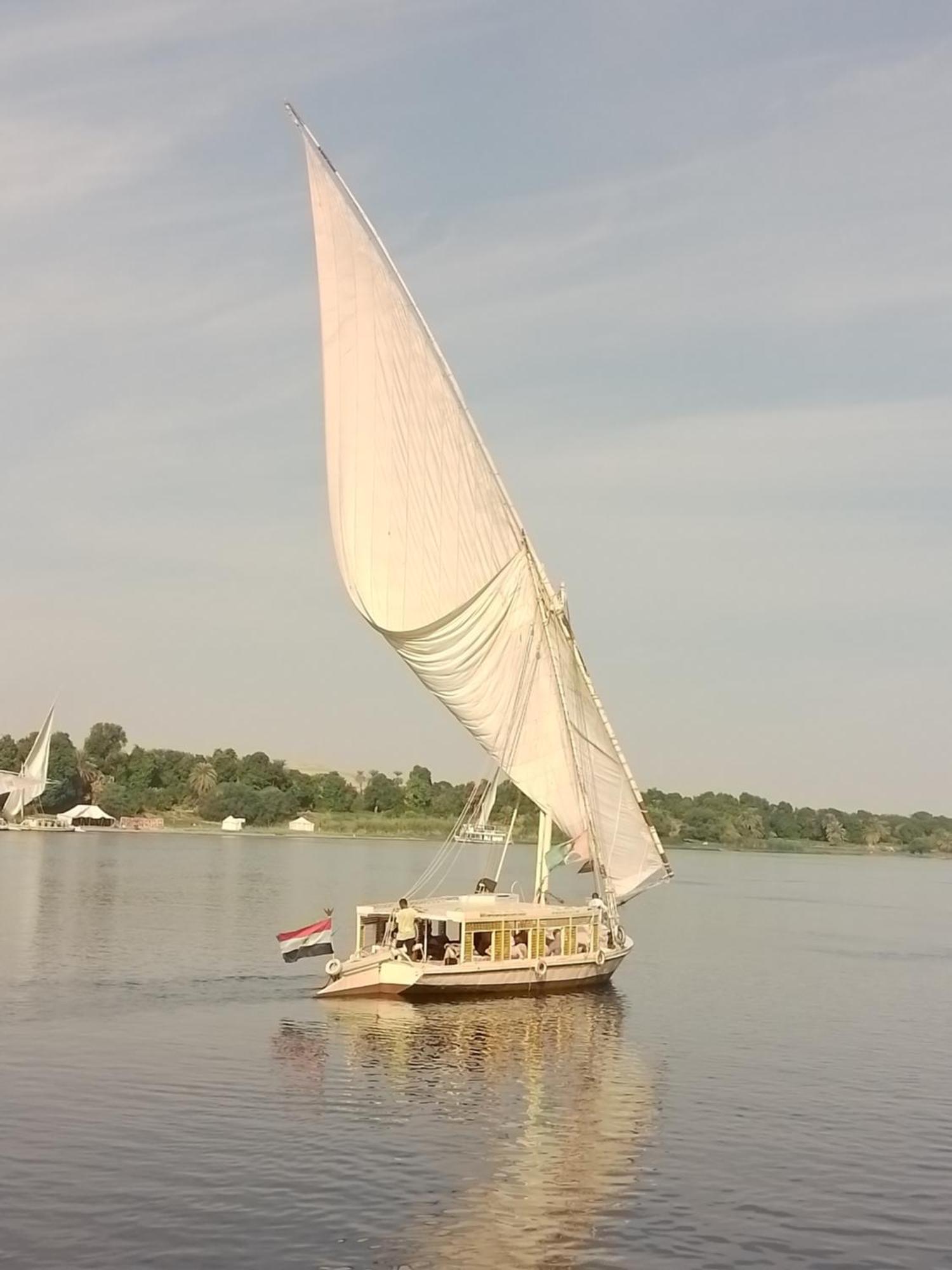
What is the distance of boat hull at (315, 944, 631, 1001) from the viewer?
4412 centimetres

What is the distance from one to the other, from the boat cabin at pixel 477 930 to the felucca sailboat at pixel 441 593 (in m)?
0.07

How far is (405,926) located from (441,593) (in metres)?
10.6

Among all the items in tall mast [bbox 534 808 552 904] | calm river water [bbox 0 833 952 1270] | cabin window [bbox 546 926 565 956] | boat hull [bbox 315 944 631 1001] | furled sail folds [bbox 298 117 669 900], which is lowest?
calm river water [bbox 0 833 952 1270]

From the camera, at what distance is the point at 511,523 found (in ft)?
164

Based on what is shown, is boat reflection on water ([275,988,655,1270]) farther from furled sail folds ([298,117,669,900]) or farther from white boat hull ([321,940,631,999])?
furled sail folds ([298,117,669,900])

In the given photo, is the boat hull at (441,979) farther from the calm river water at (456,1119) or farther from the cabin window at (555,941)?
the calm river water at (456,1119)

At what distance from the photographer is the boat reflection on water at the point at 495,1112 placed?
909 inches

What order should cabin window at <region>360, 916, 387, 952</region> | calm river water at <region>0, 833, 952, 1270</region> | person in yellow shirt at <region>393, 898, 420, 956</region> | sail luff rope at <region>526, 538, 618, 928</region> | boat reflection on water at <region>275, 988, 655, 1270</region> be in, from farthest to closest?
1. sail luff rope at <region>526, 538, 618, 928</region>
2. cabin window at <region>360, 916, 387, 952</region>
3. person in yellow shirt at <region>393, 898, 420, 956</region>
4. boat reflection on water at <region>275, 988, 655, 1270</region>
5. calm river water at <region>0, 833, 952, 1270</region>

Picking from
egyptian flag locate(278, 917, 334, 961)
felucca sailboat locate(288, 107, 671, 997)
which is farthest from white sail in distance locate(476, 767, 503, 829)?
egyptian flag locate(278, 917, 334, 961)

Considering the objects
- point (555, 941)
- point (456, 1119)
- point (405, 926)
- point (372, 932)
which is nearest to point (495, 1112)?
point (456, 1119)

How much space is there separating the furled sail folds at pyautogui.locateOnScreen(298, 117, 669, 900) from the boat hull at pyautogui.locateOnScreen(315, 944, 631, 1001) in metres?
6.74

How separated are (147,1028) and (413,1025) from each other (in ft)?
24.0

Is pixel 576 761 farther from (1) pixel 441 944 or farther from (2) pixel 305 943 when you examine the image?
(2) pixel 305 943

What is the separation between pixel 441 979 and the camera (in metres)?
44.4
